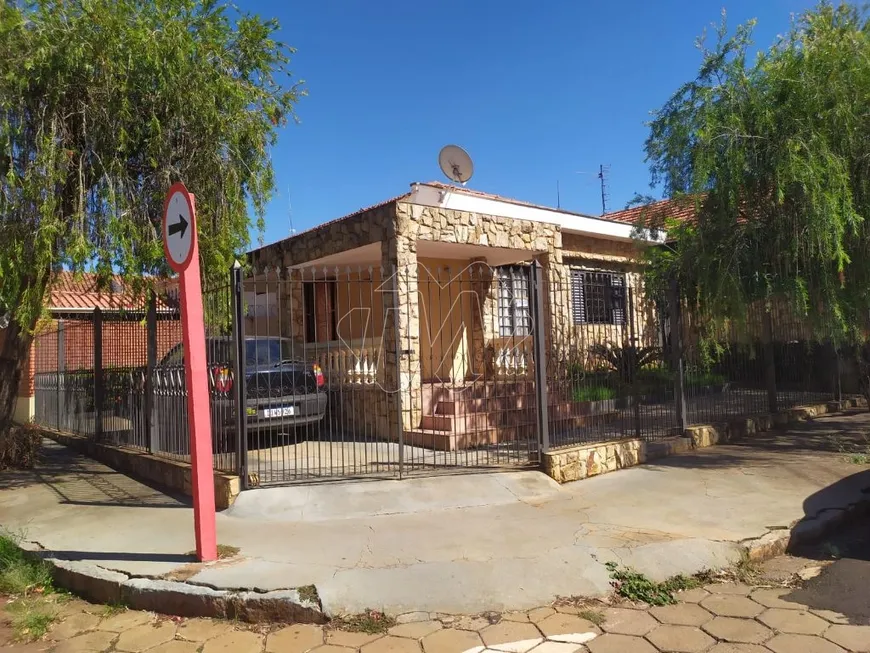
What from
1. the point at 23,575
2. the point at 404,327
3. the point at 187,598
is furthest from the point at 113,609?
the point at 404,327

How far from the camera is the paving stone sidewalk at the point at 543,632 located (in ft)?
12.0

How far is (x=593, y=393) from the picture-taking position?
811cm

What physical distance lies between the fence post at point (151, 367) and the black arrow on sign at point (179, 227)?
3.10 meters

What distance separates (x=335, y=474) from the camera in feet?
22.8

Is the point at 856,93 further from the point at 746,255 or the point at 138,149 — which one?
the point at 138,149

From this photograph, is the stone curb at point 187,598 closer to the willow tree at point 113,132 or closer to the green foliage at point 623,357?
the willow tree at point 113,132

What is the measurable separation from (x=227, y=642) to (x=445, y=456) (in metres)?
3.83

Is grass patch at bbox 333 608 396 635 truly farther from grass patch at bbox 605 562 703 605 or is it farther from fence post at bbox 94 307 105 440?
fence post at bbox 94 307 105 440

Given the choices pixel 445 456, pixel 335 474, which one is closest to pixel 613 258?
pixel 445 456

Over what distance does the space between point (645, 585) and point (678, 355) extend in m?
4.87

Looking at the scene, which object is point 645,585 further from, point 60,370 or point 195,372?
point 60,370

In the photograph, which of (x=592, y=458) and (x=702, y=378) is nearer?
(x=592, y=458)

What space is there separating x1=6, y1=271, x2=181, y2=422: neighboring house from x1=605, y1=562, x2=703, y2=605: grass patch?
6.25m

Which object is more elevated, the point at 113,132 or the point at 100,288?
the point at 113,132
